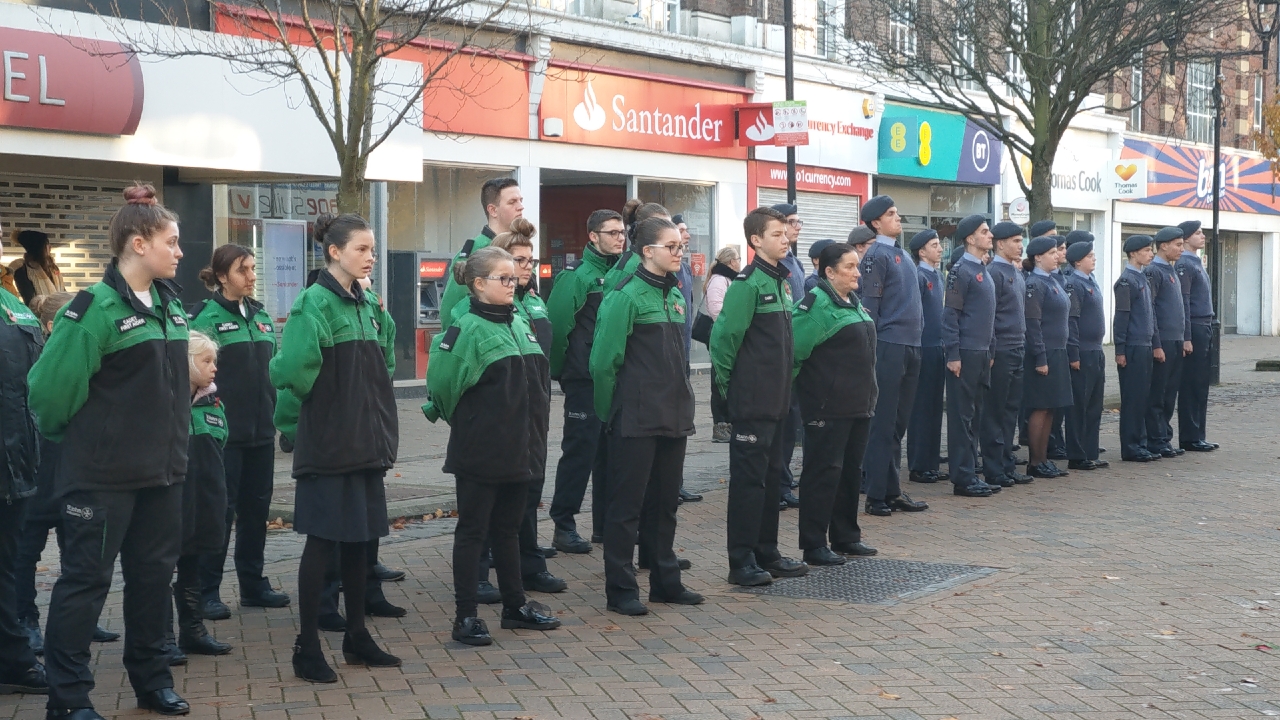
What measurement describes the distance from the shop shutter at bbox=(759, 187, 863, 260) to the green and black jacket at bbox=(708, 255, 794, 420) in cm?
1699

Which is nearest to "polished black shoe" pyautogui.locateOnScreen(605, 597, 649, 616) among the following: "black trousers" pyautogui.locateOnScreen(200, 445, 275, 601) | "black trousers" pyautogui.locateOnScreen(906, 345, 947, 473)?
"black trousers" pyautogui.locateOnScreen(200, 445, 275, 601)

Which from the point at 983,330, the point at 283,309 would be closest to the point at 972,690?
the point at 983,330

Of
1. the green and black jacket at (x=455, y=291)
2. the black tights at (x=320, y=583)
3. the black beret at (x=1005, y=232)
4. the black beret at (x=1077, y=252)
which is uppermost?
the black beret at (x=1005, y=232)

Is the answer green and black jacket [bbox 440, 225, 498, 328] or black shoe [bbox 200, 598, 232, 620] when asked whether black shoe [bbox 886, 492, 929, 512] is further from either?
black shoe [bbox 200, 598, 232, 620]

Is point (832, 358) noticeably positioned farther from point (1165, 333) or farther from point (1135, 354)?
point (1165, 333)

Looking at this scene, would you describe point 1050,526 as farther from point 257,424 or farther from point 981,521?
point 257,424

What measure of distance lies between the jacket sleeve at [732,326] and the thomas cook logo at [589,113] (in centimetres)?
1342

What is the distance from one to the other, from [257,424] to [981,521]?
5090 mm

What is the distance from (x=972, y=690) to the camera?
19.1 ft

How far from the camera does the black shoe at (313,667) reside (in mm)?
5914

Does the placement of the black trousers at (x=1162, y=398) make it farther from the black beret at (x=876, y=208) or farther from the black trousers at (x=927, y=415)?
the black beret at (x=876, y=208)

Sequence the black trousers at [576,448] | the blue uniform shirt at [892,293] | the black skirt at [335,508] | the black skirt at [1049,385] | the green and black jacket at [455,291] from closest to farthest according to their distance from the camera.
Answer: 1. the black skirt at [335,508]
2. the green and black jacket at [455,291]
3. the black trousers at [576,448]
4. the blue uniform shirt at [892,293]
5. the black skirt at [1049,385]

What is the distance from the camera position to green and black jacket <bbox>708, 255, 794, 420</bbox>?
25.6 ft

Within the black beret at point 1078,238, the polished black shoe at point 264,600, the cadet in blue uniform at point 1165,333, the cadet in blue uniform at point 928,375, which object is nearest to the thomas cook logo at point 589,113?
the black beret at point 1078,238
